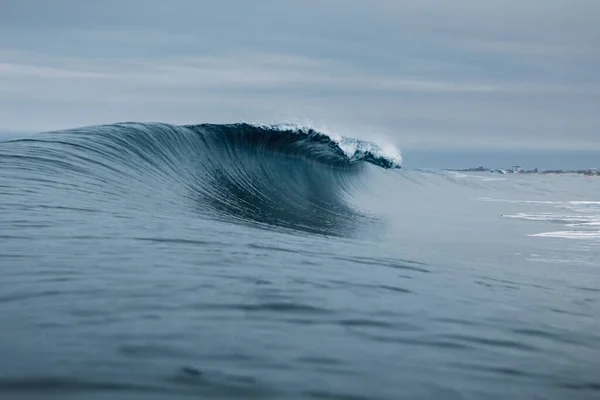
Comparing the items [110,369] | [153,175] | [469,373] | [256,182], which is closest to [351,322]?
[469,373]

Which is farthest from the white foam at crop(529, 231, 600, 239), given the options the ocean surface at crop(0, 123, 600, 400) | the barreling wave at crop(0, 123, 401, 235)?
the barreling wave at crop(0, 123, 401, 235)

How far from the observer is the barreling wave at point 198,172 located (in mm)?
6949

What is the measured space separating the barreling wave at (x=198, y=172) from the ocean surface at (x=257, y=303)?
7 centimetres

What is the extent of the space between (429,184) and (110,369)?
23.9m

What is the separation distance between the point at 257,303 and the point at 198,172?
801 cm

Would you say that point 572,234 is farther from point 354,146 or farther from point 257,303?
point 354,146

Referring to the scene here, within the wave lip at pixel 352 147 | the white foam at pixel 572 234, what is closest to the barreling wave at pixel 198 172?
the wave lip at pixel 352 147

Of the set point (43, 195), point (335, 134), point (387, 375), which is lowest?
point (387, 375)

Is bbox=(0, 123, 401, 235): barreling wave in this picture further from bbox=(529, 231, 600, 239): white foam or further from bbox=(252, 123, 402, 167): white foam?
bbox=(529, 231, 600, 239): white foam

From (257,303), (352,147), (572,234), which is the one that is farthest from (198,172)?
(352,147)

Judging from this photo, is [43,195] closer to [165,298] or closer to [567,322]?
[165,298]

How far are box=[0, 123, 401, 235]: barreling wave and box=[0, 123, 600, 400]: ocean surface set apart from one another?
0.07 m

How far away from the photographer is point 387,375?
2283mm

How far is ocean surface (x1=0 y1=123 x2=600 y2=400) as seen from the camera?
2160 millimetres
